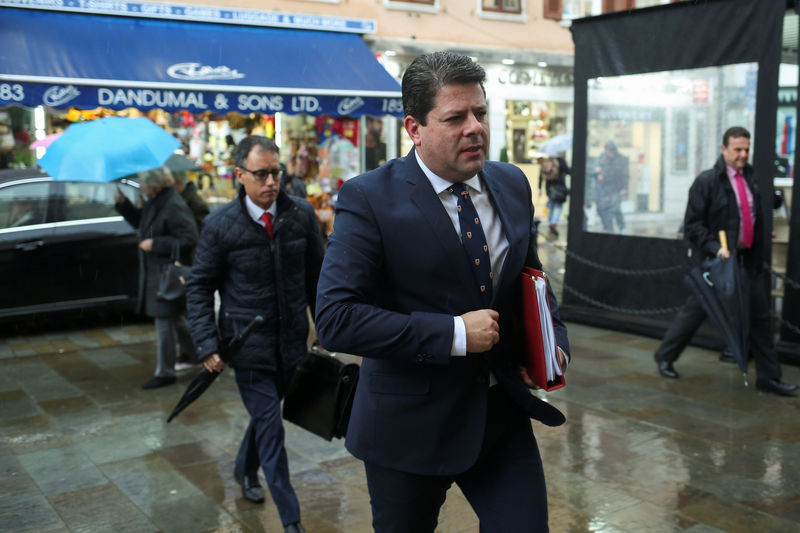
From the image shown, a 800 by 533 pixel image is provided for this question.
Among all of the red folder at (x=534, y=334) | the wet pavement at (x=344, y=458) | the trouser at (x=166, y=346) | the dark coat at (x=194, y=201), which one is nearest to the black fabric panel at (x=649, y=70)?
the wet pavement at (x=344, y=458)

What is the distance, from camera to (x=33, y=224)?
28.6 ft

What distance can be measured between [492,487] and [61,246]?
7.33 meters

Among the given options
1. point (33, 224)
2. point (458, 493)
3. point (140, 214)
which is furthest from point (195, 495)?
point (33, 224)

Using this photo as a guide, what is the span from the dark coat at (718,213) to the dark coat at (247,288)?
12.1ft

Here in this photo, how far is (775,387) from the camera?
21.3 ft

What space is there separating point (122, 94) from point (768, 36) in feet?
23.0

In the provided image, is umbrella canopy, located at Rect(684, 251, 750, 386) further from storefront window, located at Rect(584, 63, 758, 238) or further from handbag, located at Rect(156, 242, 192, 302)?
handbag, located at Rect(156, 242, 192, 302)

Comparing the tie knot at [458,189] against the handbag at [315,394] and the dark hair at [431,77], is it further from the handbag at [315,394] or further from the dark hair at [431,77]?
the handbag at [315,394]

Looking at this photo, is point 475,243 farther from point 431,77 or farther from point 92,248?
point 92,248

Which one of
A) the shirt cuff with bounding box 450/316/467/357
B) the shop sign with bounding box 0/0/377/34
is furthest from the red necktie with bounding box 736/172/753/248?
the shop sign with bounding box 0/0/377/34

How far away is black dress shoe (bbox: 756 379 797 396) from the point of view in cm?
646

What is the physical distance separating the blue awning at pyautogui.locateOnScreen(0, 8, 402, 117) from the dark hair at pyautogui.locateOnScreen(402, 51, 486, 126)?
839 centimetres

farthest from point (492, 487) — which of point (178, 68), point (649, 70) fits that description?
point (178, 68)

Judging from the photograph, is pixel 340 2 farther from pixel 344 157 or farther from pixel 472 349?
pixel 472 349
